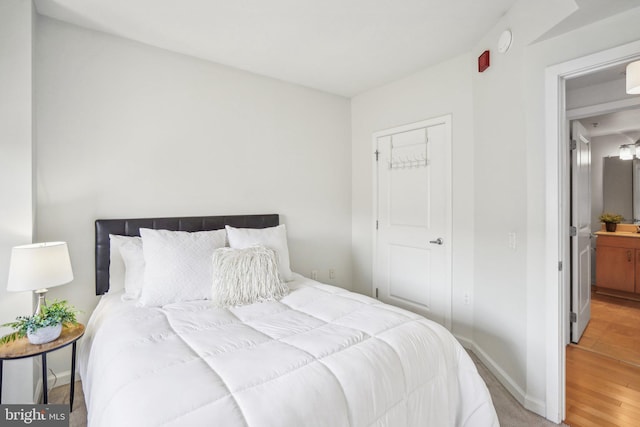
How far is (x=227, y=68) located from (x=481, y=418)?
3.15 metres

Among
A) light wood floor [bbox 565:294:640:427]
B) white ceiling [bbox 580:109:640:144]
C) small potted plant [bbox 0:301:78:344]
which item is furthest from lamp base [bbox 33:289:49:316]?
white ceiling [bbox 580:109:640:144]

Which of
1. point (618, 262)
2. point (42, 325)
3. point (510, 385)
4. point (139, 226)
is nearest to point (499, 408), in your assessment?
point (510, 385)

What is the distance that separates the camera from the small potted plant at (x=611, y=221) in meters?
4.40

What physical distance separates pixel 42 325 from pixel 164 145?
1477 millimetres

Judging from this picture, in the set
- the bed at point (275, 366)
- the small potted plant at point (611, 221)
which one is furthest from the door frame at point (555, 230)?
the small potted plant at point (611, 221)

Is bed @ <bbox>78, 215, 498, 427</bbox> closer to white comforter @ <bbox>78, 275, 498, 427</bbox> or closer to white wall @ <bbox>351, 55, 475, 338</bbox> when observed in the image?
white comforter @ <bbox>78, 275, 498, 427</bbox>

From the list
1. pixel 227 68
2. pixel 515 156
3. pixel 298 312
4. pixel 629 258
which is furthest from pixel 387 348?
pixel 629 258

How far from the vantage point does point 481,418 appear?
1567 millimetres

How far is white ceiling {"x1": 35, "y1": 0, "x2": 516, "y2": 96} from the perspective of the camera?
206 cm

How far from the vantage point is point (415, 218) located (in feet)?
10.6

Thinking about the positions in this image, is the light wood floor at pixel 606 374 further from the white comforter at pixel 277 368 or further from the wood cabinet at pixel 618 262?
the white comforter at pixel 277 368

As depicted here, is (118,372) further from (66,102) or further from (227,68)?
(227,68)

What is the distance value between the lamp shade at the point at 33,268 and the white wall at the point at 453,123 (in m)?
2.83

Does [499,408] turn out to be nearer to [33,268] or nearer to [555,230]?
[555,230]
